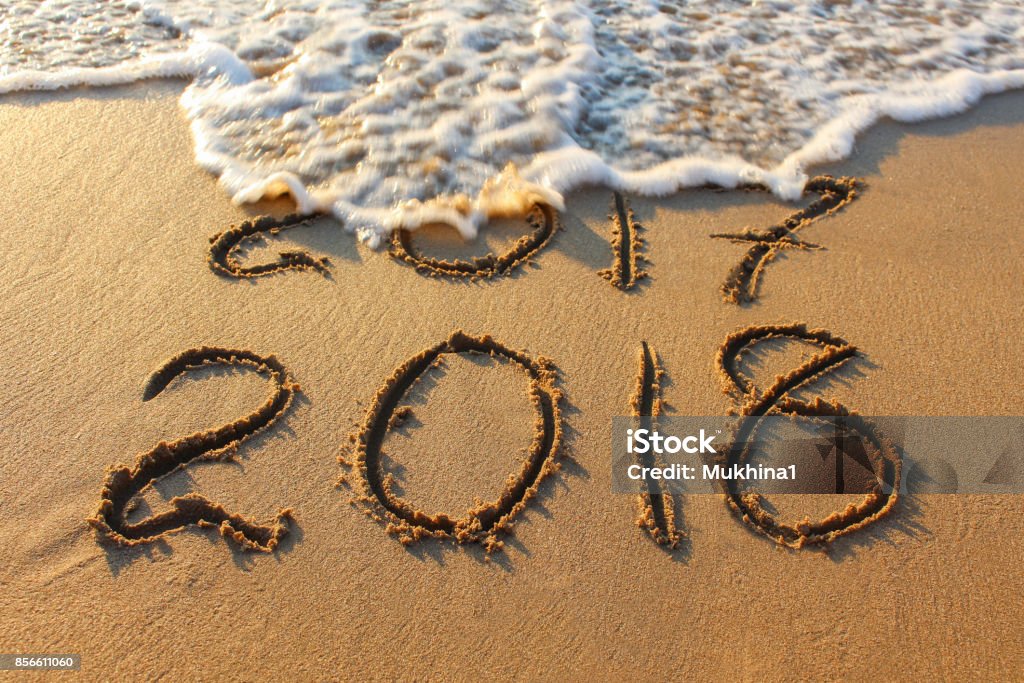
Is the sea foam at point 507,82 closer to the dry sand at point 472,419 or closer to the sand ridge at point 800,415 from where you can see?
the dry sand at point 472,419

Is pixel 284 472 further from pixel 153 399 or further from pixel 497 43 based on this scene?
pixel 497 43

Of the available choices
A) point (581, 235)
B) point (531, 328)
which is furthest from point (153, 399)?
point (581, 235)

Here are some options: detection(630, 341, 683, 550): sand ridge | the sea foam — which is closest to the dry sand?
detection(630, 341, 683, 550): sand ridge

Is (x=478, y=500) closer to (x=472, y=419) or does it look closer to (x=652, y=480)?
(x=472, y=419)
